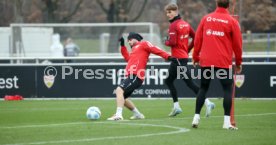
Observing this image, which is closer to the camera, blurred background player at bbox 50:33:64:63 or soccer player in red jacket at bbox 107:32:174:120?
soccer player in red jacket at bbox 107:32:174:120

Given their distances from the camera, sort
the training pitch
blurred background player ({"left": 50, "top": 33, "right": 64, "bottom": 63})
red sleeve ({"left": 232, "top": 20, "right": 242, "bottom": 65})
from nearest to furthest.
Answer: the training pitch < red sleeve ({"left": 232, "top": 20, "right": 242, "bottom": 65}) < blurred background player ({"left": 50, "top": 33, "right": 64, "bottom": 63})

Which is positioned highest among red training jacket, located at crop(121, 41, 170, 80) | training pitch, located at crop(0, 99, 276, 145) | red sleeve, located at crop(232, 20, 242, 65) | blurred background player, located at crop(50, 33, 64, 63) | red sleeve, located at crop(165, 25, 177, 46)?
red sleeve, located at crop(232, 20, 242, 65)

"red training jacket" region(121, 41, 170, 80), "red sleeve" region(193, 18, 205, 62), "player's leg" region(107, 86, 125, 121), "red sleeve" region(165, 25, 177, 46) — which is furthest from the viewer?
"red sleeve" region(165, 25, 177, 46)

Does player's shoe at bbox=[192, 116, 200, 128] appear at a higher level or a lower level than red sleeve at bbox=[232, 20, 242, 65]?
lower

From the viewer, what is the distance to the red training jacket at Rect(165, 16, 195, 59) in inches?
640

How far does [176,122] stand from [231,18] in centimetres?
257

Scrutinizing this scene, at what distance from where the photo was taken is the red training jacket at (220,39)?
41.3ft

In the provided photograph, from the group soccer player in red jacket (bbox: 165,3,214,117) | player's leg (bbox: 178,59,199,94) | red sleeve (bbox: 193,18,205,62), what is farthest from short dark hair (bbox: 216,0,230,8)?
player's leg (bbox: 178,59,199,94)

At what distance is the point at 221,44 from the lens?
12.6 meters

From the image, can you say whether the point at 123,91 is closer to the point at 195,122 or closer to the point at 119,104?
A: the point at 119,104

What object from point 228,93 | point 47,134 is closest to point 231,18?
point 228,93

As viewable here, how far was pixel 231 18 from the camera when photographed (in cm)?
1259

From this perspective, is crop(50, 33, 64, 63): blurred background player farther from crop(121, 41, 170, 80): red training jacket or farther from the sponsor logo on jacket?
the sponsor logo on jacket

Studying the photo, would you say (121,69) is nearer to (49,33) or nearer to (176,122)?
(176,122)
